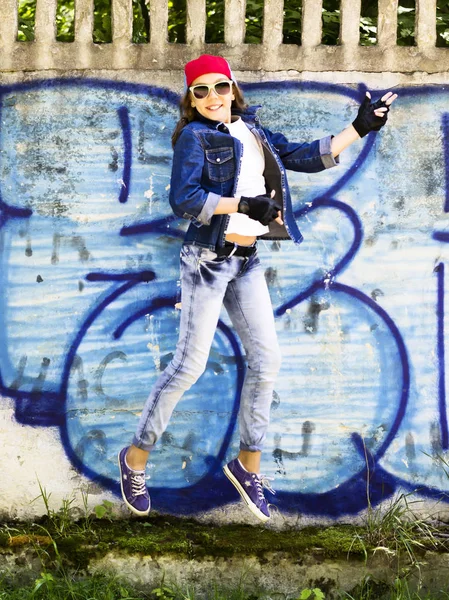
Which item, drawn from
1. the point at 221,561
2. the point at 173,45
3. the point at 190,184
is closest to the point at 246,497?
the point at 221,561

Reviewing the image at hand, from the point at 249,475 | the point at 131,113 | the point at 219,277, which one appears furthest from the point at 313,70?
the point at 249,475

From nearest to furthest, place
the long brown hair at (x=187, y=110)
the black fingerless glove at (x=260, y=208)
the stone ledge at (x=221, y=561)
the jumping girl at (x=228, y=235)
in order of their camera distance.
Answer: the black fingerless glove at (x=260, y=208), the jumping girl at (x=228, y=235), the long brown hair at (x=187, y=110), the stone ledge at (x=221, y=561)

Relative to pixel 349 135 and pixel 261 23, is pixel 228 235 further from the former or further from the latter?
pixel 261 23

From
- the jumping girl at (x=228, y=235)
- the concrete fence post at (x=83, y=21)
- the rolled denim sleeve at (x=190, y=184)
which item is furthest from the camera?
the concrete fence post at (x=83, y=21)

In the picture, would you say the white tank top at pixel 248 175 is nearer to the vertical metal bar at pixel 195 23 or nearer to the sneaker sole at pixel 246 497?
the vertical metal bar at pixel 195 23

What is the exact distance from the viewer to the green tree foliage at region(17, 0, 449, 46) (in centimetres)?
455

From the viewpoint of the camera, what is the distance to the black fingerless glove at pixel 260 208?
358 cm

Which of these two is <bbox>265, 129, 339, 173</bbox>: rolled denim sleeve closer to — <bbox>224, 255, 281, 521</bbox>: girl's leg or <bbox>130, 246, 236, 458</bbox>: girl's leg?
<bbox>224, 255, 281, 521</bbox>: girl's leg

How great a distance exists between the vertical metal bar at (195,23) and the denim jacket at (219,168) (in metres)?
0.50

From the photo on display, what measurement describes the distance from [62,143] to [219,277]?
1.13 m

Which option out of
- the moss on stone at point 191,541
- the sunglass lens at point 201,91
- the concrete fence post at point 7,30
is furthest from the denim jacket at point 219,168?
the moss on stone at point 191,541

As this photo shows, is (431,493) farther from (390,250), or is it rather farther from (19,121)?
(19,121)

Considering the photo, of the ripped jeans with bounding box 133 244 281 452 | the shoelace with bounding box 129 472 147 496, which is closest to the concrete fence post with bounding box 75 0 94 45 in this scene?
the ripped jeans with bounding box 133 244 281 452

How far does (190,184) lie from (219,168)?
21 centimetres
